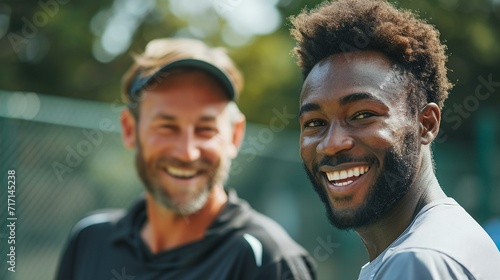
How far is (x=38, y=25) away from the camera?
40.2ft

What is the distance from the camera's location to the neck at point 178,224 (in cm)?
370

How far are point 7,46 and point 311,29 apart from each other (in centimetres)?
1063

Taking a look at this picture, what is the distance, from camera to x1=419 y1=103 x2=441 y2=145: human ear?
2.52 metres

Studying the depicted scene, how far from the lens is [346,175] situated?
2451mm

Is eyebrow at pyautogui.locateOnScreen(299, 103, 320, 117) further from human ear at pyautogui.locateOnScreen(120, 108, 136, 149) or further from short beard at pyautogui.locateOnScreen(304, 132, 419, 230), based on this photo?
human ear at pyautogui.locateOnScreen(120, 108, 136, 149)

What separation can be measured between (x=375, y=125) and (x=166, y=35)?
1194cm

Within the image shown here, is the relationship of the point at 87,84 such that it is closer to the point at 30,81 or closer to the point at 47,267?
the point at 30,81

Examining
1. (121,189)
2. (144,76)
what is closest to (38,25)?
(121,189)

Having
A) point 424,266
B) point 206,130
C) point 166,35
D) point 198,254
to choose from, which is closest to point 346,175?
point 424,266

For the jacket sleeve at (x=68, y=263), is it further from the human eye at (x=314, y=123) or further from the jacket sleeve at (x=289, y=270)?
the human eye at (x=314, y=123)

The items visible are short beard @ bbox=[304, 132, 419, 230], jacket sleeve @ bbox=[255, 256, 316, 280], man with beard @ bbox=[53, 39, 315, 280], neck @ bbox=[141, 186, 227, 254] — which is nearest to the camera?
short beard @ bbox=[304, 132, 419, 230]

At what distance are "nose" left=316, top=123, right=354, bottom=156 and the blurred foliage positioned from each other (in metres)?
8.79

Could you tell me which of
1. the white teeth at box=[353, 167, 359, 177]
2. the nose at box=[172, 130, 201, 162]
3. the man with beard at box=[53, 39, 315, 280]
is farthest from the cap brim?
the white teeth at box=[353, 167, 359, 177]

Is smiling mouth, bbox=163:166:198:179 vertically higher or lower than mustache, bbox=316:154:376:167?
higher
